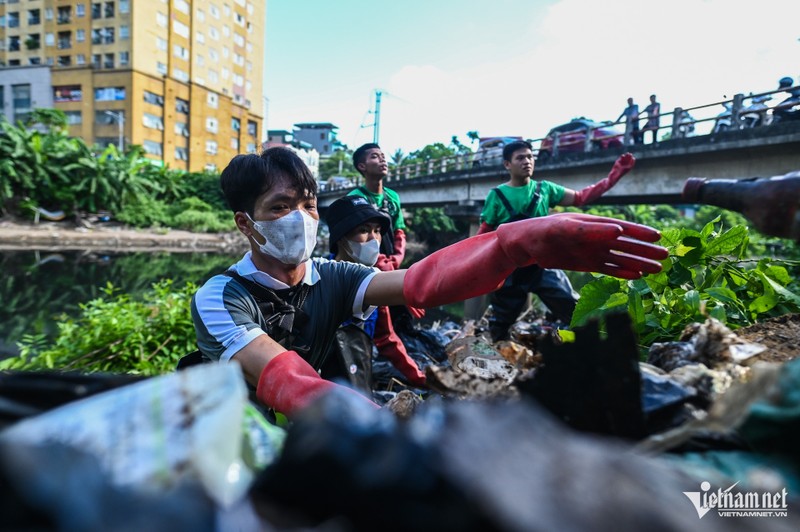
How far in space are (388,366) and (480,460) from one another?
11.6 ft

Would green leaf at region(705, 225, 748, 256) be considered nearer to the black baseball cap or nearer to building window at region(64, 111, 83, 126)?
the black baseball cap

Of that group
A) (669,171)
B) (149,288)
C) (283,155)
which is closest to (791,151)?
(669,171)

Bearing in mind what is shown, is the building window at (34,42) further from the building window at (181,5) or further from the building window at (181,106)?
the building window at (181,106)

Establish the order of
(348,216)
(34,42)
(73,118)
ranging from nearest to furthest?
(348,216)
(73,118)
(34,42)

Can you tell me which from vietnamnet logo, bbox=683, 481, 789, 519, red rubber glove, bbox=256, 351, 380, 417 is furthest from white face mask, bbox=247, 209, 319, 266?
vietnamnet logo, bbox=683, 481, 789, 519

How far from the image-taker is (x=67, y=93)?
37.9m

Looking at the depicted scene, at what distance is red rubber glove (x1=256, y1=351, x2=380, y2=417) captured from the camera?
1305mm

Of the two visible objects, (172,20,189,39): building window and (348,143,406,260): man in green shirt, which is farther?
(172,20,189,39): building window

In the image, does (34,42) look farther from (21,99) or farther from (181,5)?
(181,5)

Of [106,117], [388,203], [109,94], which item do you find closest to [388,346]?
[388,203]

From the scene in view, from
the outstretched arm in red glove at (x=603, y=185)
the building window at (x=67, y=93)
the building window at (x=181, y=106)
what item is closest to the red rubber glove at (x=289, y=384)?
the outstretched arm in red glove at (x=603, y=185)

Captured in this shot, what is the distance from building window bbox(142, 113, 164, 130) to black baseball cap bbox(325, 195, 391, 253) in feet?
128

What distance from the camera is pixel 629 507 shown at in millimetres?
365

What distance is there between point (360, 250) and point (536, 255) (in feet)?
7.78
